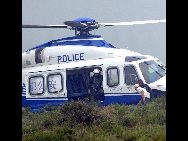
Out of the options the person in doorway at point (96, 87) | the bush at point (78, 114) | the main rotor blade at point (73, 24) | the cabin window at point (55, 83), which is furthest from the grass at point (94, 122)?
the main rotor blade at point (73, 24)

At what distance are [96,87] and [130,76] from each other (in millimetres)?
418

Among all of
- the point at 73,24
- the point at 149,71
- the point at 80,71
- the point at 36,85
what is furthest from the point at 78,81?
the point at 149,71

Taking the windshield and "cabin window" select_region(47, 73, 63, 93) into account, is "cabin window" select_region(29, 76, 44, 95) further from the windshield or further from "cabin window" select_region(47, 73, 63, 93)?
the windshield

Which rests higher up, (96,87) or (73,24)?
(73,24)

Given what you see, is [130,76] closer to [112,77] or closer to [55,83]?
[112,77]

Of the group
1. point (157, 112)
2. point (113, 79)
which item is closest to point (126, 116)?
point (157, 112)

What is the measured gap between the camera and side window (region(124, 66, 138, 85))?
10.2ft

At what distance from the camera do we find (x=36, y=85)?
3113 mm

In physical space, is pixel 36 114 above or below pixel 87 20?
below

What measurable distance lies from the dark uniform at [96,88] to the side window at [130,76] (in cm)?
30
